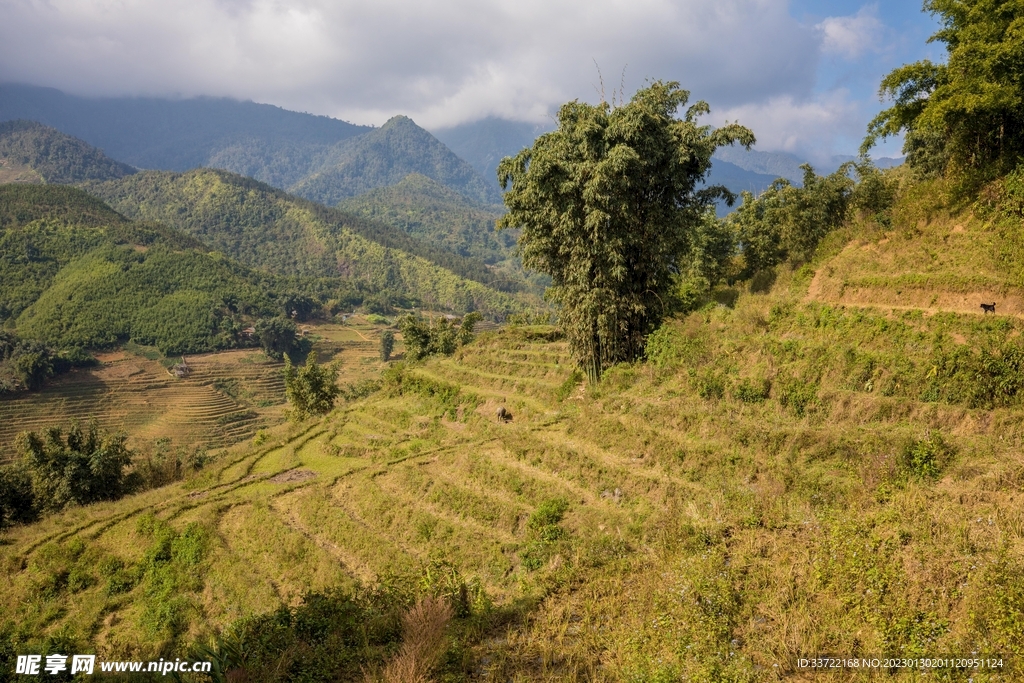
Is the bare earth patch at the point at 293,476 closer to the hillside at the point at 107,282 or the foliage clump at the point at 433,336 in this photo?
the foliage clump at the point at 433,336

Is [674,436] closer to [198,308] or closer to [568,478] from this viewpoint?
[568,478]

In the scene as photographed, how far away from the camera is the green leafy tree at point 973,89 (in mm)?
11984

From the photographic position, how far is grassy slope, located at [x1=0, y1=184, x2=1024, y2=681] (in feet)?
20.3

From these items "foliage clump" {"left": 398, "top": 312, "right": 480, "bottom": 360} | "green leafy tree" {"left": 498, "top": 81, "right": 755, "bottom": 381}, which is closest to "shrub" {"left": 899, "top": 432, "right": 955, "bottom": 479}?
"green leafy tree" {"left": 498, "top": 81, "right": 755, "bottom": 381}

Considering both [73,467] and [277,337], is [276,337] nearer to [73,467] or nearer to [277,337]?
[277,337]

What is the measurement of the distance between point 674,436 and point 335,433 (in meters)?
18.8

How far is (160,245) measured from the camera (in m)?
139

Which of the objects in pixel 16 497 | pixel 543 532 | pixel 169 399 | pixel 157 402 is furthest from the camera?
pixel 169 399

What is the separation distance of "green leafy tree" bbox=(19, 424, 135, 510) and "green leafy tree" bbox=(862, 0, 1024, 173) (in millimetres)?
35299

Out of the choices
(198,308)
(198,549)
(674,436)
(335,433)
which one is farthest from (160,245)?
(674,436)

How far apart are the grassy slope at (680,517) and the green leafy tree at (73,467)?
6.04 metres

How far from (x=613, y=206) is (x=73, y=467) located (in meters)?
27.6

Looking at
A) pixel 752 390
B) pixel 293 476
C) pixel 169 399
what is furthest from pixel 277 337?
pixel 752 390

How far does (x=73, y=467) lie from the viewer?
23656 millimetres
